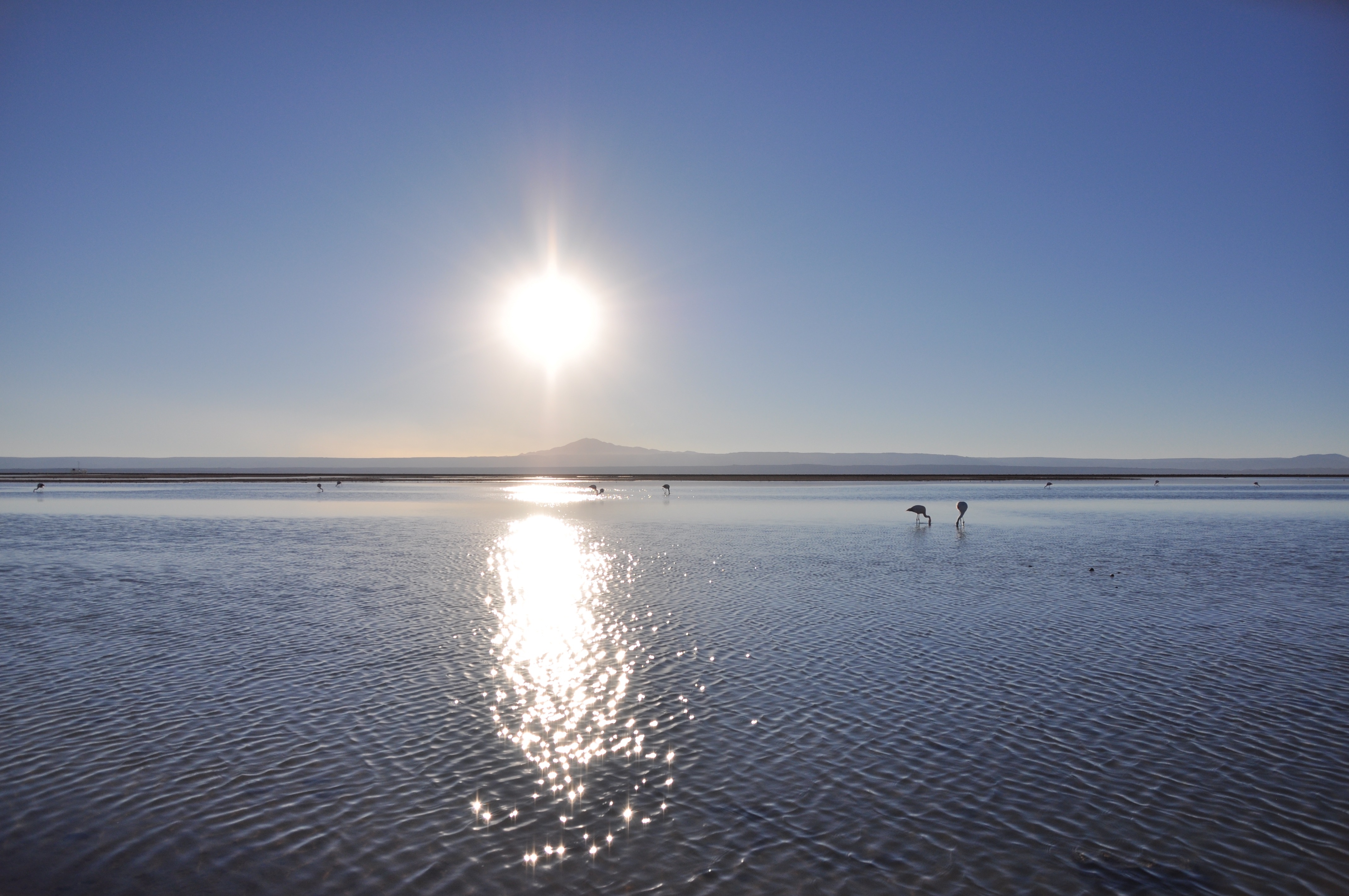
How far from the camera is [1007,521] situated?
1905 inches

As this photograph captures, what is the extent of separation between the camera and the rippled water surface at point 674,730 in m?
7.53

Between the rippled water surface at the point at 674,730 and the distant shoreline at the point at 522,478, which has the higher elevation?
the distant shoreline at the point at 522,478

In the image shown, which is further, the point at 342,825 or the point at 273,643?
the point at 273,643

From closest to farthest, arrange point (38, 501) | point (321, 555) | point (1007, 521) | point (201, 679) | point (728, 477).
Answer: point (201, 679) → point (321, 555) → point (1007, 521) → point (38, 501) → point (728, 477)

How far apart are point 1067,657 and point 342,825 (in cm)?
1354

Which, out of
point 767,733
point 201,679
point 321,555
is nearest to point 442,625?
point 201,679

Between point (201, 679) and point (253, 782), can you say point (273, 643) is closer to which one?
point (201, 679)

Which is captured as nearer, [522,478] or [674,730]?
[674,730]

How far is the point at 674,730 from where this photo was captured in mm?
11141

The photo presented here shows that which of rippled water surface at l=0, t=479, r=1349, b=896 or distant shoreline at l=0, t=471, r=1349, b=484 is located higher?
distant shoreline at l=0, t=471, r=1349, b=484

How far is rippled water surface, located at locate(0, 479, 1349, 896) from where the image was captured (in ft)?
24.7

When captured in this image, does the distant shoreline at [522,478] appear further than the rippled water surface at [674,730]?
Yes

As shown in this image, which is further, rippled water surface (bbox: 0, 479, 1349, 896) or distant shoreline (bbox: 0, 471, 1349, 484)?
distant shoreline (bbox: 0, 471, 1349, 484)

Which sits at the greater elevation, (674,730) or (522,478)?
(522,478)
